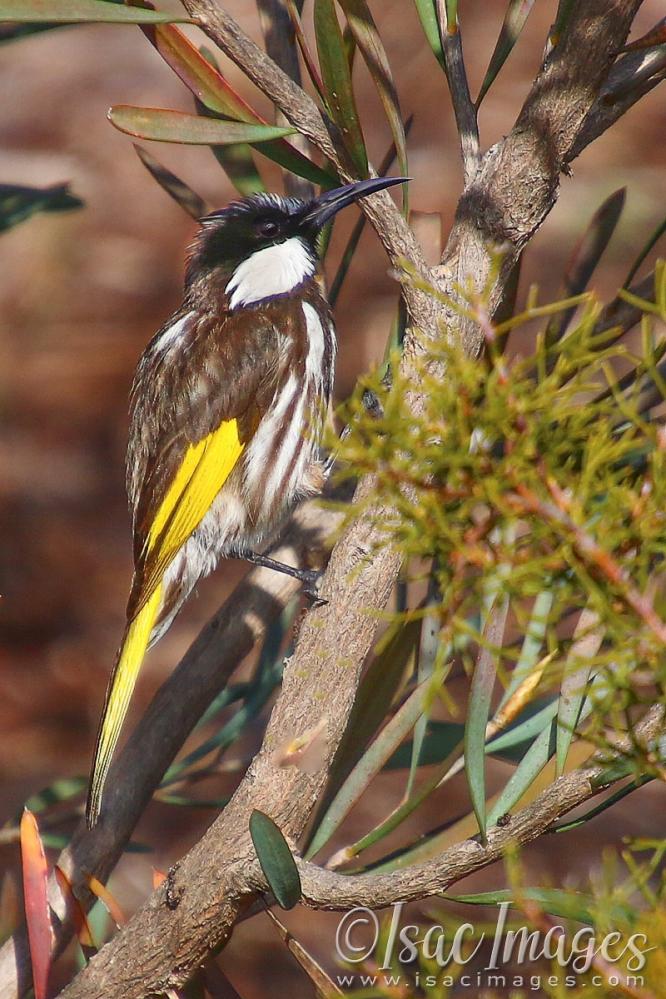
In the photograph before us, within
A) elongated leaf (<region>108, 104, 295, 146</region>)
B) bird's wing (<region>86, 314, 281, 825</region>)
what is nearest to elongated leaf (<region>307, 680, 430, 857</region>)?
bird's wing (<region>86, 314, 281, 825</region>)

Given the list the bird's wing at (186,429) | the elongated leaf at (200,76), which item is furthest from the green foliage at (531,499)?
the bird's wing at (186,429)

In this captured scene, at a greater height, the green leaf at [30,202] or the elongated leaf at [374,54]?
the green leaf at [30,202]

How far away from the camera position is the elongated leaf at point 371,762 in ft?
3.88

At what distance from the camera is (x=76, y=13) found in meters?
0.97

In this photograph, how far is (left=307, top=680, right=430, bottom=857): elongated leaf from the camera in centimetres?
118

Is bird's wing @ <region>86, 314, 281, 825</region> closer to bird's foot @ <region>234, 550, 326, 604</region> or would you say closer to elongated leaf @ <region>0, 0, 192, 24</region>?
bird's foot @ <region>234, 550, 326, 604</region>

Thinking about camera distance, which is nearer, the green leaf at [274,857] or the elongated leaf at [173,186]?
the green leaf at [274,857]

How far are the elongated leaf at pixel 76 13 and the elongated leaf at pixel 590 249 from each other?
2.18 feet

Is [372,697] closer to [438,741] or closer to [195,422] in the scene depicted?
[438,741]

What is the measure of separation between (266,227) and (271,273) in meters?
0.09

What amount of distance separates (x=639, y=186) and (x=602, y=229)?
117 cm

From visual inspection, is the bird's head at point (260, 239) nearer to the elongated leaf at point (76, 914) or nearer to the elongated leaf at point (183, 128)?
the elongated leaf at point (183, 128)

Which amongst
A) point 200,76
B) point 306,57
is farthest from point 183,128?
point 306,57

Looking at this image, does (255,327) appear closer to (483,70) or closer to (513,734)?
(513,734)
